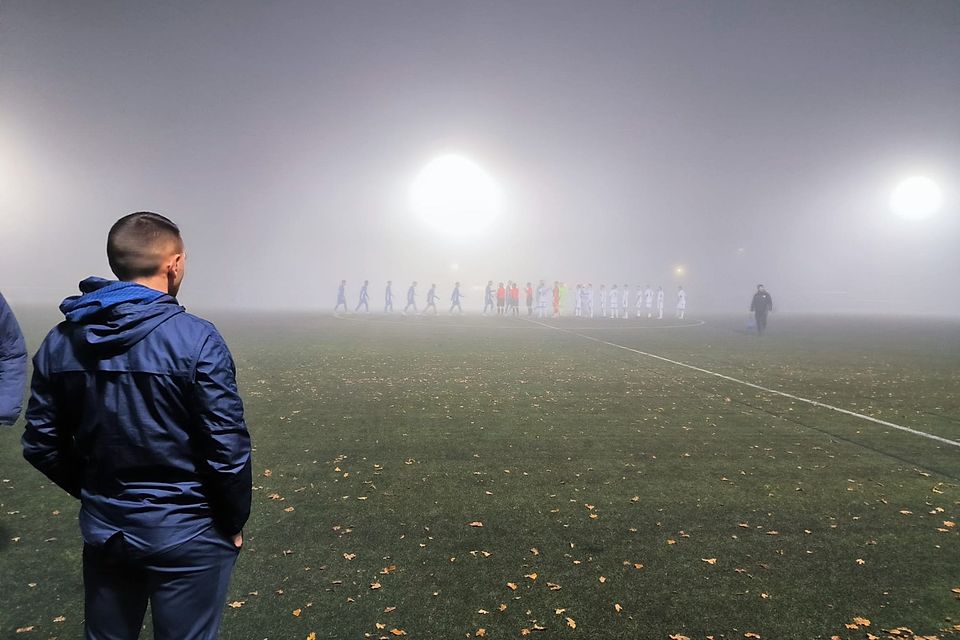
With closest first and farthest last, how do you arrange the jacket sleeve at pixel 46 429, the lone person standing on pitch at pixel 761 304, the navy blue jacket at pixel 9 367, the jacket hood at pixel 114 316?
the jacket hood at pixel 114 316 < the jacket sleeve at pixel 46 429 < the navy blue jacket at pixel 9 367 < the lone person standing on pitch at pixel 761 304

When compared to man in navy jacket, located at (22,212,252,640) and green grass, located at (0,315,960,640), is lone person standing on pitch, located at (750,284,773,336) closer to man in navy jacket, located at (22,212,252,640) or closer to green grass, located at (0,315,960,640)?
green grass, located at (0,315,960,640)

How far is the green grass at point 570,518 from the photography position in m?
3.13

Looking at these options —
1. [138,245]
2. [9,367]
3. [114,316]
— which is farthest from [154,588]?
[9,367]

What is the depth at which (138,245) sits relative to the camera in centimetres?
187

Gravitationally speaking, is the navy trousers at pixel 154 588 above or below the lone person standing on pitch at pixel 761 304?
below

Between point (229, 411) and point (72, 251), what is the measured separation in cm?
6434

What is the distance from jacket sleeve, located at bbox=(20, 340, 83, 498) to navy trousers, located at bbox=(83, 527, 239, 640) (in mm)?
291

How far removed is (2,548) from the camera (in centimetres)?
377

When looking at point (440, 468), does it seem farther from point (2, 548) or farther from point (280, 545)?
point (2, 548)

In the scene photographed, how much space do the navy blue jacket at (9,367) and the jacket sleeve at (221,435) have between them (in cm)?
288

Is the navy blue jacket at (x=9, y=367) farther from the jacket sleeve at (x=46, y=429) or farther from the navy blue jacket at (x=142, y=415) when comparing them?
the navy blue jacket at (x=142, y=415)

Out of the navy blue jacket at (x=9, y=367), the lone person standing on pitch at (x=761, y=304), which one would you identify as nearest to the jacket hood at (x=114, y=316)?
the navy blue jacket at (x=9, y=367)

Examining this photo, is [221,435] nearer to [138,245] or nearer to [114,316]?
[114,316]

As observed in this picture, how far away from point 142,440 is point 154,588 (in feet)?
1.60
